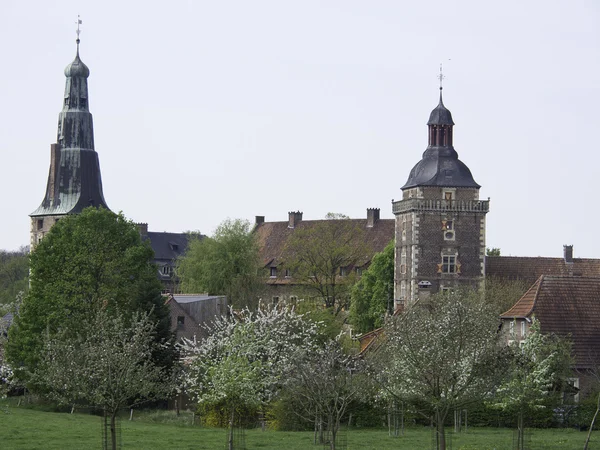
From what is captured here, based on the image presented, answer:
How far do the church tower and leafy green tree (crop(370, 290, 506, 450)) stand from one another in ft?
234

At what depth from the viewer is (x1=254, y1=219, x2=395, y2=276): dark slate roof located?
357 ft

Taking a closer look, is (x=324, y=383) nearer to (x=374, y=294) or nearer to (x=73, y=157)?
(x=374, y=294)

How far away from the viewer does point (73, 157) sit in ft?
351

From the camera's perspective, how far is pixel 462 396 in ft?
120

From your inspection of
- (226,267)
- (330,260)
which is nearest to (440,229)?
(330,260)

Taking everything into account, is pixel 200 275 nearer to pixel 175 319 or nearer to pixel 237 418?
pixel 175 319

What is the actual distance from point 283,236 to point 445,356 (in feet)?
269

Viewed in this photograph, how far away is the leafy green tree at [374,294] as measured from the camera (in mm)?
90375

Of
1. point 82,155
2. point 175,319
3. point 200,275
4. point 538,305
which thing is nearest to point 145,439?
point 538,305

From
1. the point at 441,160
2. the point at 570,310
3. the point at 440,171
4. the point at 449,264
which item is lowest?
the point at 570,310

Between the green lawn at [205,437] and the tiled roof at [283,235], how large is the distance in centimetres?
5586

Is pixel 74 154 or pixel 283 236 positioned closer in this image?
pixel 74 154

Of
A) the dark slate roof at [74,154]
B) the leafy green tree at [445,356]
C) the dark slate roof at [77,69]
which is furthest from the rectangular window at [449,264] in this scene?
the leafy green tree at [445,356]

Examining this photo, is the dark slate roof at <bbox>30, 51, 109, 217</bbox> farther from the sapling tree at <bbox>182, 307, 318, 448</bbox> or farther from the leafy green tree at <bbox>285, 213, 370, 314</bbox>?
the sapling tree at <bbox>182, 307, 318, 448</bbox>
